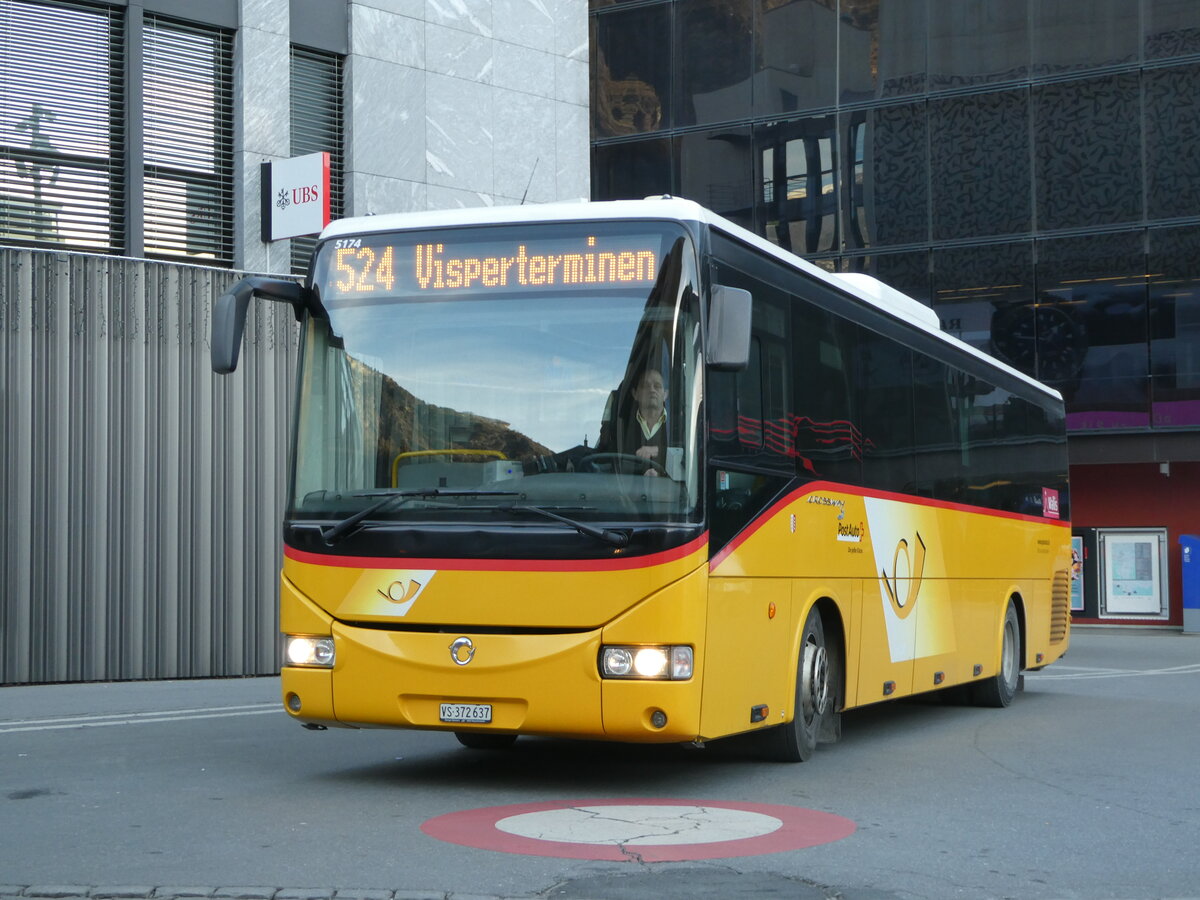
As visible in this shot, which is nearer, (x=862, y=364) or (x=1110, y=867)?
(x=1110, y=867)

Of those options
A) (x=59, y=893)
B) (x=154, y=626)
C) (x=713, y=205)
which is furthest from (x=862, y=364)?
(x=713, y=205)

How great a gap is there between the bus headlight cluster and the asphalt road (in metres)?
0.77

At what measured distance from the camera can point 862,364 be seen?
1170cm

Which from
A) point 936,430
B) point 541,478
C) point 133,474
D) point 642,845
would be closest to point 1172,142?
point 936,430

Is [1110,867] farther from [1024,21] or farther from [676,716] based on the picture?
[1024,21]

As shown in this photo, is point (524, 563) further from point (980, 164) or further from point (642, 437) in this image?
point (980, 164)

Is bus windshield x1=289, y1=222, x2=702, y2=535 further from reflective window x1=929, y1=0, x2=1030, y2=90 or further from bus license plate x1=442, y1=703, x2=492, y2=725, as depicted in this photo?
reflective window x1=929, y1=0, x2=1030, y2=90

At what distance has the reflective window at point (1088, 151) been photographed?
3053 centimetres

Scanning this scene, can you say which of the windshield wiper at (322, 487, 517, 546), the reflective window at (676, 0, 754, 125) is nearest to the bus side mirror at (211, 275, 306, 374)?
the windshield wiper at (322, 487, 517, 546)

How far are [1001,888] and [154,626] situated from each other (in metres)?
13.2

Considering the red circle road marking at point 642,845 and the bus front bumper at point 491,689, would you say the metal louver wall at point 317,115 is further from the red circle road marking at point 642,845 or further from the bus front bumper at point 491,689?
the red circle road marking at point 642,845

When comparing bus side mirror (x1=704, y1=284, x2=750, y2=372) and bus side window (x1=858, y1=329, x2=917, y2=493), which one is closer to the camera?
bus side mirror (x1=704, y1=284, x2=750, y2=372)

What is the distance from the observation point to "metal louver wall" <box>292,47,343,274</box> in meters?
20.3

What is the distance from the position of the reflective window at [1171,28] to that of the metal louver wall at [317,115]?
16.6 meters
